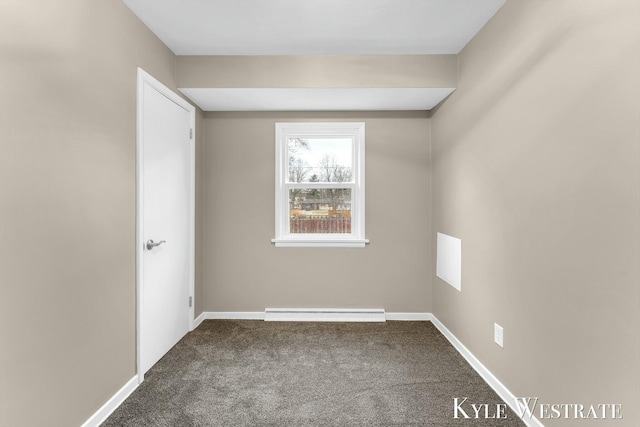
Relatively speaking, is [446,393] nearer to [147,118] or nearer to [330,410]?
[330,410]

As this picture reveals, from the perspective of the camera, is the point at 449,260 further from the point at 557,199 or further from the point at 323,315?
the point at 557,199

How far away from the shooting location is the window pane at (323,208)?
377 cm

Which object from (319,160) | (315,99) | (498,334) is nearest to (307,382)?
(498,334)

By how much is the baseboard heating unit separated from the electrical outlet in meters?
1.43

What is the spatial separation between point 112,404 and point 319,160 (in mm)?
2764

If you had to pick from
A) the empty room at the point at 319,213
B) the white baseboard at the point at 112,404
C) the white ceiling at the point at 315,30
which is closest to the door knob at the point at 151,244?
the empty room at the point at 319,213

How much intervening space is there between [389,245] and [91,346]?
274cm

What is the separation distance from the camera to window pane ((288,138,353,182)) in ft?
12.3

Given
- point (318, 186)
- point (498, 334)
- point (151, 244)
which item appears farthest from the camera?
point (318, 186)

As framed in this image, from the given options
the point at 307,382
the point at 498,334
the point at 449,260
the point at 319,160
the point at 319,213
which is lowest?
the point at 307,382

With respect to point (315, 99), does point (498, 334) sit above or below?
below

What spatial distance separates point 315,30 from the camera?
254cm

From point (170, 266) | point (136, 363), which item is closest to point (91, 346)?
point (136, 363)

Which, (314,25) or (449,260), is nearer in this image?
(314,25)
